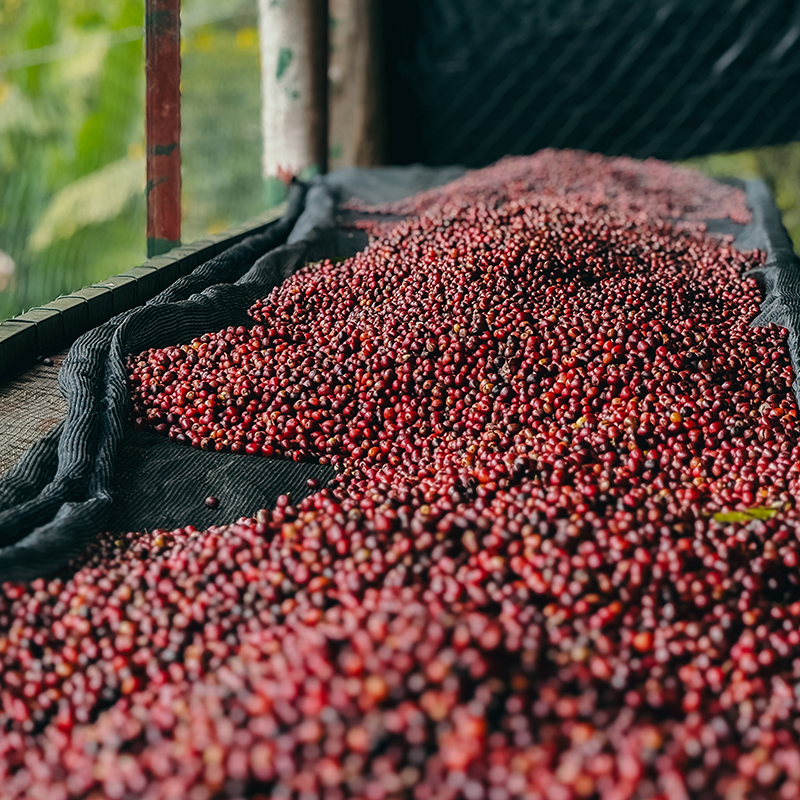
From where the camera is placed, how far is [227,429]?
153 centimetres

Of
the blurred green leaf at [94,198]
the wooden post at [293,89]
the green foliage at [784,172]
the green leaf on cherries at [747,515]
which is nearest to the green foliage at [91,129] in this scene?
the blurred green leaf at [94,198]

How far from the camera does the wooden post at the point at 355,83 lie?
4.13 metres

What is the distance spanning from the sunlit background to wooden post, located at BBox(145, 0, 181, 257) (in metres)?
Result: 4.26

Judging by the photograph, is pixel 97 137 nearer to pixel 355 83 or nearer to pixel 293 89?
pixel 355 83

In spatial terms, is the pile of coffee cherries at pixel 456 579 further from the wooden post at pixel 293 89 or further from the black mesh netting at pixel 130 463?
the wooden post at pixel 293 89

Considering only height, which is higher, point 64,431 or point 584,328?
point 584,328

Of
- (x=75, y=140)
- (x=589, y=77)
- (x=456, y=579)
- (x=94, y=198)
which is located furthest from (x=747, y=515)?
(x=75, y=140)

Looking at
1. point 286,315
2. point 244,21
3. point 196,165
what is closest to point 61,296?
point 286,315

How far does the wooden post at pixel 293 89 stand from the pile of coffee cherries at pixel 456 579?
7.32ft

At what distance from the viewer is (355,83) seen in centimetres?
425

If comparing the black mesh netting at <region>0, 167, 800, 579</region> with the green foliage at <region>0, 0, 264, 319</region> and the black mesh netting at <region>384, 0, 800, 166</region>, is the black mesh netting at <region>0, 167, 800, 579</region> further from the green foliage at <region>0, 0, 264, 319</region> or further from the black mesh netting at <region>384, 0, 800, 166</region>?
the green foliage at <region>0, 0, 264, 319</region>

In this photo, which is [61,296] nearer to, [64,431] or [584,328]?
[64,431]

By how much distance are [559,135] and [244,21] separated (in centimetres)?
536

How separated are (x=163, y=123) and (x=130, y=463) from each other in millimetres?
1496
